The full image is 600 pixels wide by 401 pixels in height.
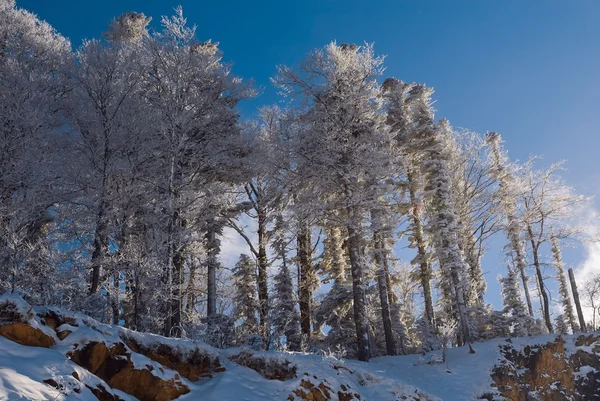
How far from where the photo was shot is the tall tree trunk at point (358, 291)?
48.8 feet

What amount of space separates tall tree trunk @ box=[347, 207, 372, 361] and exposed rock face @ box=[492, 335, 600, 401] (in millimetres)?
4218

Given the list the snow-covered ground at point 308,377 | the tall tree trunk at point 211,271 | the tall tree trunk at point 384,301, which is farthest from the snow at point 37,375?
the tall tree trunk at point 384,301

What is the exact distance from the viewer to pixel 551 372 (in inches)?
504

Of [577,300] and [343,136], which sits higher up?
[343,136]

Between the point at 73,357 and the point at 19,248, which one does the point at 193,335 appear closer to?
the point at 19,248

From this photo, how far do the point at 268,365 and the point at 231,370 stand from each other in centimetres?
84

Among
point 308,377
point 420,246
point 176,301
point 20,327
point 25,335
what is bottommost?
point 308,377

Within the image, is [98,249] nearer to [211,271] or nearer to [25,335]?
[211,271]

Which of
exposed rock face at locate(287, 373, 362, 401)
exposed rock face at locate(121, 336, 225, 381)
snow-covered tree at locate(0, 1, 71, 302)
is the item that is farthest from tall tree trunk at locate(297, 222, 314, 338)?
snow-covered tree at locate(0, 1, 71, 302)

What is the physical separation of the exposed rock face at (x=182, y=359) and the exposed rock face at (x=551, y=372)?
8230 mm

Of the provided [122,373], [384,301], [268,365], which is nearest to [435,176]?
[384,301]

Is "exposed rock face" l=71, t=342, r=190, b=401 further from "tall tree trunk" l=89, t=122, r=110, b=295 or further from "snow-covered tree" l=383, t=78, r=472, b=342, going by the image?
"snow-covered tree" l=383, t=78, r=472, b=342

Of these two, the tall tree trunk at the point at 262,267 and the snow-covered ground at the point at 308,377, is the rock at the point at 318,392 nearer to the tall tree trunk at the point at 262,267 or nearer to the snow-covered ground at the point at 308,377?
the snow-covered ground at the point at 308,377

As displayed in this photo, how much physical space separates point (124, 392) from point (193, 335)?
5781 millimetres
